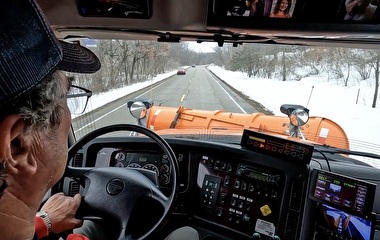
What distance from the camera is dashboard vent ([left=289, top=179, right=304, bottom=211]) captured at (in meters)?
1.84

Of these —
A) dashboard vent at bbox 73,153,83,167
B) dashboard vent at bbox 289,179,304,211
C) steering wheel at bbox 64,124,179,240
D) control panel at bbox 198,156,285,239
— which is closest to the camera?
steering wheel at bbox 64,124,179,240

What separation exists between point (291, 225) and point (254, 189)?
302 millimetres

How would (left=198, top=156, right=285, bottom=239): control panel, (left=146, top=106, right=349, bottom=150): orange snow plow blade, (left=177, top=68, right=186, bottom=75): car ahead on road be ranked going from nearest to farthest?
(left=198, top=156, right=285, bottom=239): control panel < (left=146, top=106, right=349, bottom=150): orange snow plow blade < (left=177, top=68, right=186, bottom=75): car ahead on road

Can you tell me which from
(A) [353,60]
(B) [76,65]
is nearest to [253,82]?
(A) [353,60]

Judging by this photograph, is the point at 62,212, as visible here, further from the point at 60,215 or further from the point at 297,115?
the point at 297,115

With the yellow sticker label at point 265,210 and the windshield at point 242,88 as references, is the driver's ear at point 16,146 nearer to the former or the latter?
the windshield at point 242,88

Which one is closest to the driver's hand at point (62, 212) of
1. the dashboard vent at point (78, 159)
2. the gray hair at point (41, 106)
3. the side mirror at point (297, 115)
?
the dashboard vent at point (78, 159)

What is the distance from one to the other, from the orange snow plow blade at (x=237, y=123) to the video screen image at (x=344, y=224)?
1.90ft

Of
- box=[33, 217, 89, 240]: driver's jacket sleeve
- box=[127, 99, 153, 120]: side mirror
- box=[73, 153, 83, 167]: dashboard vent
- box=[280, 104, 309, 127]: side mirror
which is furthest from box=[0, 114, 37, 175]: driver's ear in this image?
box=[280, 104, 309, 127]: side mirror

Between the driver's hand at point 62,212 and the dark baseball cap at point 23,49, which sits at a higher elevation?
the dark baseball cap at point 23,49

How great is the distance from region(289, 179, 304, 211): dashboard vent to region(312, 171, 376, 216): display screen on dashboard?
12 cm

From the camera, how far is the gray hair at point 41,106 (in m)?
0.65

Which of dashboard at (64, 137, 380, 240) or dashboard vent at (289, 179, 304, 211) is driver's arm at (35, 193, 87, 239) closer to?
dashboard at (64, 137, 380, 240)

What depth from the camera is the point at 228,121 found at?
8.50 feet
